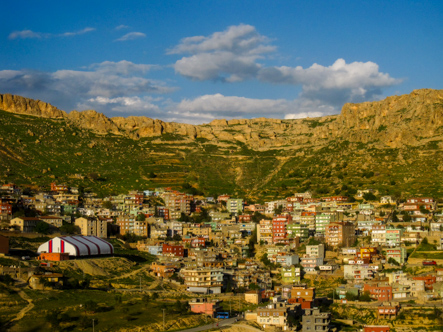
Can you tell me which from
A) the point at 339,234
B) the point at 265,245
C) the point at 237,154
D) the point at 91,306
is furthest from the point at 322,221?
the point at 237,154

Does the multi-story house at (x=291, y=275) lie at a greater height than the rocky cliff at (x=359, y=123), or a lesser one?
lesser

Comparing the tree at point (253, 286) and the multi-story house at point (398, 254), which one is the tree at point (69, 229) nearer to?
the tree at point (253, 286)

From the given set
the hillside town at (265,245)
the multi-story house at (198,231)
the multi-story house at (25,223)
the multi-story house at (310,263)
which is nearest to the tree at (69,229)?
the hillside town at (265,245)

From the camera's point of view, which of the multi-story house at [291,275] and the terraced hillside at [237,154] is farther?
the terraced hillside at [237,154]

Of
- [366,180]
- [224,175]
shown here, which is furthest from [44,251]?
[224,175]

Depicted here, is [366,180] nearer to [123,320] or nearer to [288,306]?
[288,306]

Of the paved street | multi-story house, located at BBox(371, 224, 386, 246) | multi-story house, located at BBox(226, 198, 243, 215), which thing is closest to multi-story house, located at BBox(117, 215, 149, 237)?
multi-story house, located at BBox(226, 198, 243, 215)
